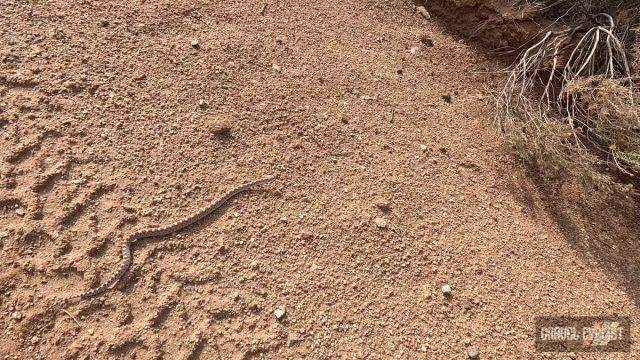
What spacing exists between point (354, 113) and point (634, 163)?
219 centimetres

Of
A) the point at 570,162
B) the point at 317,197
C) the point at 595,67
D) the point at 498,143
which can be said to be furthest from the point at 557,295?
the point at 595,67

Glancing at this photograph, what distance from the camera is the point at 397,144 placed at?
12.3ft

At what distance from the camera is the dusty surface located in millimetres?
2887

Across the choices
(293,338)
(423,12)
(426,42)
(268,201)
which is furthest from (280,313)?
(423,12)

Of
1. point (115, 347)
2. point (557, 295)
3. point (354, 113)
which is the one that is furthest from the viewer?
point (354, 113)

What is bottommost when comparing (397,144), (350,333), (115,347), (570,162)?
(115,347)

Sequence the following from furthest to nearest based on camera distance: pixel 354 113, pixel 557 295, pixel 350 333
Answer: pixel 354 113 → pixel 557 295 → pixel 350 333

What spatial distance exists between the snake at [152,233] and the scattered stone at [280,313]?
0.86m

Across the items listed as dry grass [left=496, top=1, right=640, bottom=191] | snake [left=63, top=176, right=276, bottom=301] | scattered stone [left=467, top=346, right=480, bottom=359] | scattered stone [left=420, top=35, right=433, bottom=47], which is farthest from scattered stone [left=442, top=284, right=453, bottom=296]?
scattered stone [left=420, top=35, right=433, bottom=47]

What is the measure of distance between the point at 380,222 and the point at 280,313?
97cm

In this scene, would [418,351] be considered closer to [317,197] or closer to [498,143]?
[317,197]

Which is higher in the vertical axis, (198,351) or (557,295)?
(557,295)

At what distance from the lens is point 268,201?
11.0 feet

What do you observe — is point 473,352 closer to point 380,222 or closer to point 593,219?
point 380,222
